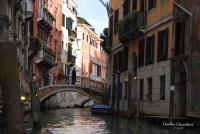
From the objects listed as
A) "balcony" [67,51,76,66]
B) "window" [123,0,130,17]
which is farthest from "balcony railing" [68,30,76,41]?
"window" [123,0,130,17]

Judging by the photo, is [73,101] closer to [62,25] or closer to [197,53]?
[62,25]

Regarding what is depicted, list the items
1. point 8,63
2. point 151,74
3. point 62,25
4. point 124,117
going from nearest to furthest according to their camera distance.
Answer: point 8,63 → point 151,74 → point 124,117 → point 62,25

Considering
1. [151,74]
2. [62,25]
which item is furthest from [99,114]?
[62,25]

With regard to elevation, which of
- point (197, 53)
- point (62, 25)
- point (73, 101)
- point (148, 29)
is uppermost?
point (62, 25)

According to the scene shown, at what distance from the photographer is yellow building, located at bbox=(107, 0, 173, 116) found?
21.4 metres

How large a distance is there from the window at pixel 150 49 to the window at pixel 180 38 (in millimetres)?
3460

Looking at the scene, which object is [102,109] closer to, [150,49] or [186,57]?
[150,49]

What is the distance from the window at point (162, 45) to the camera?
2133 cm

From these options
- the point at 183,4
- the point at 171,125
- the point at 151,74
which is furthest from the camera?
the point at 151,74

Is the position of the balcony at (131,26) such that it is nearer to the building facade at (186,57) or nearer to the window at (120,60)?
the window at (120,60)

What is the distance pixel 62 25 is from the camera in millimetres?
50062

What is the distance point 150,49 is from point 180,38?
453 cm

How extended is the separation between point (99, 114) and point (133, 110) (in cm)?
503

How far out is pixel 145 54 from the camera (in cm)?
2506
